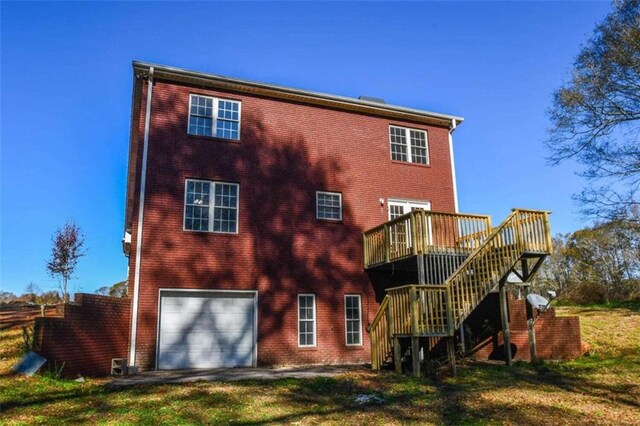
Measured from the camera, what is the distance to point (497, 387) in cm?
1020

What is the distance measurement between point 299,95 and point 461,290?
8165 millimetres

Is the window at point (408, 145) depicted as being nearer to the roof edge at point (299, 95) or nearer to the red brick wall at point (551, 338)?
the roof edge at point (299, 95)

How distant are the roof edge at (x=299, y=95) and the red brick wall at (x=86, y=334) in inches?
261

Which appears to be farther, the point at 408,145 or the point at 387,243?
the point at 408,145

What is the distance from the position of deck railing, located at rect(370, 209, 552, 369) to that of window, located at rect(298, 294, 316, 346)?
2.45m

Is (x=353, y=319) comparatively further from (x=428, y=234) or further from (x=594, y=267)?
(x=594, y=267)

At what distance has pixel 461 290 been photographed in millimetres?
12312

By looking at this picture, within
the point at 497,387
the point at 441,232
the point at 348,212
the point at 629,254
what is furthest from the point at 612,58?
the point at 629,254

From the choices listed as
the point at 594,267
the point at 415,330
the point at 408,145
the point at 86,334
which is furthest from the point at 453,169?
the point at 594,267

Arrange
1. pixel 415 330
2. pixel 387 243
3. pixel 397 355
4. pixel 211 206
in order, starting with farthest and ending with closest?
pixel 387 243 < pixel 211 206 < pixel 397 355 < pixel 415 330

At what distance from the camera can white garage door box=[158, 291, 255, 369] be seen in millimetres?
13406

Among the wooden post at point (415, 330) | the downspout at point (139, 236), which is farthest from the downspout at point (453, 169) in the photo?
the downspout at point (139, 236)

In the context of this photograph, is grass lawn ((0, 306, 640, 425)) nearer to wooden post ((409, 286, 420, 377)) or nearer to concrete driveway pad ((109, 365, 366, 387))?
wooden post ((409, 286, 420, 377))

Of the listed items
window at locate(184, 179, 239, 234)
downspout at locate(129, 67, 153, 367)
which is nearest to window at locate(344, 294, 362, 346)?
window at locate(184, 179, 239, 234)
